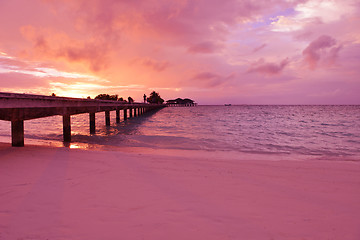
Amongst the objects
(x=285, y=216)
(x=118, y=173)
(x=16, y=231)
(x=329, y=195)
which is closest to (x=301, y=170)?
(x=329, y=195)

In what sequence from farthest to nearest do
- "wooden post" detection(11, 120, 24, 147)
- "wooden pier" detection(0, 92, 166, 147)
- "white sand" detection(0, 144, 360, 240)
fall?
"wooden post" detection(11, 120, 24, 147), "wooden pier" detection(0, 92, 166, 147), "white sand" detection(0, 144, 360, 240)

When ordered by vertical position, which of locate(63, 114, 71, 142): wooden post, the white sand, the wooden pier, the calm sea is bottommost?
the calm sea

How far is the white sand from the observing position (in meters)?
3.21

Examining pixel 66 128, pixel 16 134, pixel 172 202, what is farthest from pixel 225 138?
pixel 16 134

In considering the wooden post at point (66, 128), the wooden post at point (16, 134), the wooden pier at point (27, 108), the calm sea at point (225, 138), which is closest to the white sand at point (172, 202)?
the wooden pier at point (27, 108)

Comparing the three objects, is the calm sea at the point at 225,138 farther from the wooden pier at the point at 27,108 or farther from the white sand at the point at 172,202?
the white sand at the point at 172,202

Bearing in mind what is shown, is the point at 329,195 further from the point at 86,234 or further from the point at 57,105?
the point at 57,105

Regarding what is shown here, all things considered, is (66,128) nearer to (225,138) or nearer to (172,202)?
(225,138)

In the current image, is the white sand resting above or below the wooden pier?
below

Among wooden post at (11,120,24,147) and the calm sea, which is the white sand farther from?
the calm sea

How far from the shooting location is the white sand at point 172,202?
3.21m

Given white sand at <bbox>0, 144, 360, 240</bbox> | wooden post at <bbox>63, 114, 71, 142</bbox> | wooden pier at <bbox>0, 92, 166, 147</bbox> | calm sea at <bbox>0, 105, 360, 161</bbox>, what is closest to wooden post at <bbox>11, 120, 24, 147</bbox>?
wooden pier at <bbox>0, 92, 166, 147</bbox>

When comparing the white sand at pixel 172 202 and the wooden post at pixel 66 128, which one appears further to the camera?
the wooden post at pixel 66 128

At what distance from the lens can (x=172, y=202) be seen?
4.23 m
